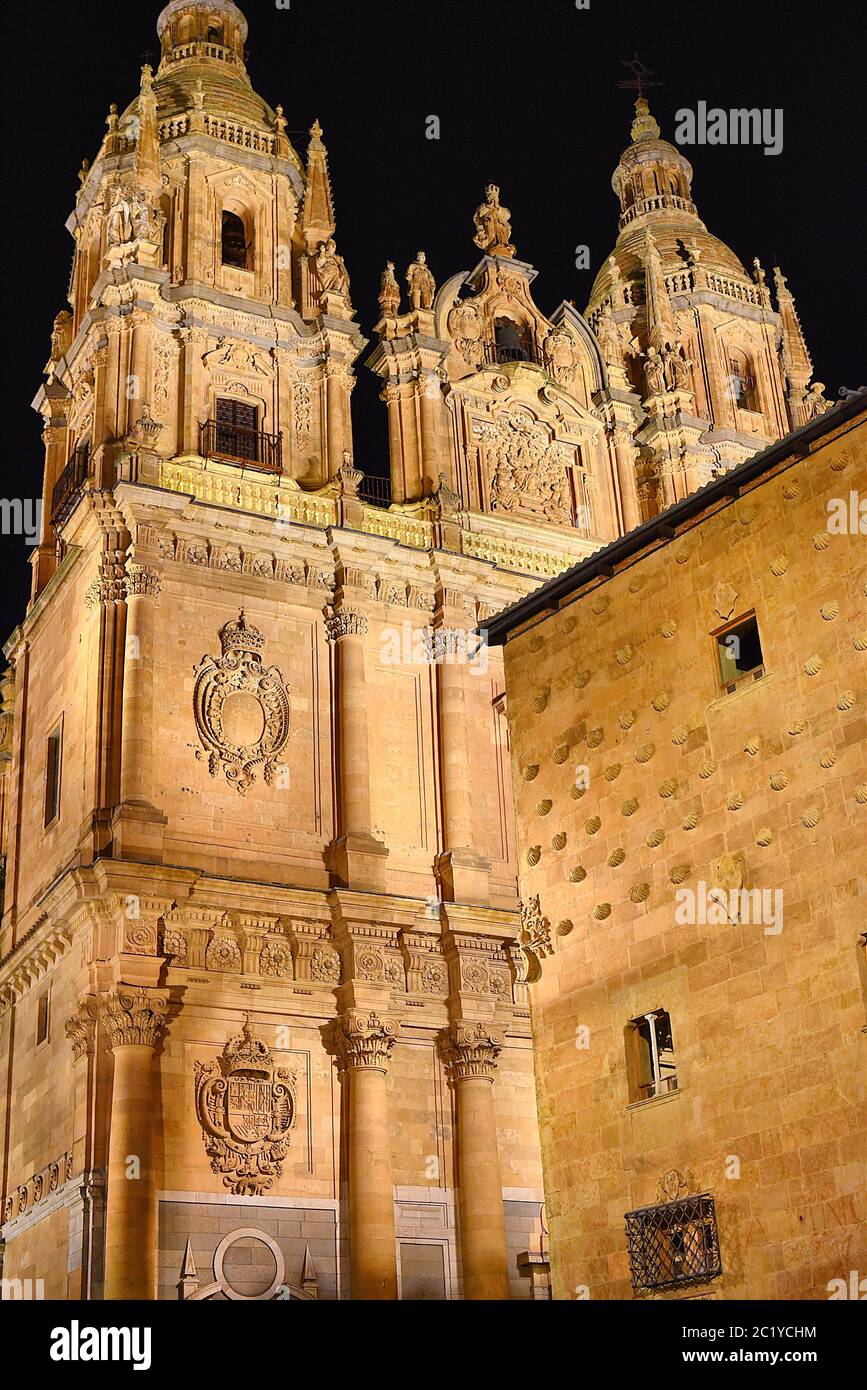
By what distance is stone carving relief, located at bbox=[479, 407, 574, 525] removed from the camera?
37.2m

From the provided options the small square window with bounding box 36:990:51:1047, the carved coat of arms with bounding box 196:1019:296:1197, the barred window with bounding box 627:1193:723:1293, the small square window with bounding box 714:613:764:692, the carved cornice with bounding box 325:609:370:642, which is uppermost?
the carved cornice with bounding box 325:609:370:642

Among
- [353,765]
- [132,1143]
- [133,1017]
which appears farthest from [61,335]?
[132,1143]

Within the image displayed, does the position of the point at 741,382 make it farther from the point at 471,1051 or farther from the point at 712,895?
the point at 712,895

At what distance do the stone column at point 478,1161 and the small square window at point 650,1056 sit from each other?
1011 cm

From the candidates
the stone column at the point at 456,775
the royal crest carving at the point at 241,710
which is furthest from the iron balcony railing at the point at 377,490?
the royal crest carving at the point at 241,710

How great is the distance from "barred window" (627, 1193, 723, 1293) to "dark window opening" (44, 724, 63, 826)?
1722cm

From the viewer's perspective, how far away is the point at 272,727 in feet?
103

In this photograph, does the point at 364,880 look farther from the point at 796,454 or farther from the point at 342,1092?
the point at 796,454

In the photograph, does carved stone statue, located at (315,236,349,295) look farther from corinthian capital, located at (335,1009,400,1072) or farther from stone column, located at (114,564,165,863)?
corinthian capital, located at (335,1009,400,1072)

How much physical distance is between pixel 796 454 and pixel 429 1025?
587 inches

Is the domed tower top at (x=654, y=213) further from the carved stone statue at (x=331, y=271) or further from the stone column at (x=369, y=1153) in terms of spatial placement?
the stone column at (x=369, y=1153)

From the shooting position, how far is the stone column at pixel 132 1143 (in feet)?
83.0

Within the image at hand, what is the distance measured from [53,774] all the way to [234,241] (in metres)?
13.6

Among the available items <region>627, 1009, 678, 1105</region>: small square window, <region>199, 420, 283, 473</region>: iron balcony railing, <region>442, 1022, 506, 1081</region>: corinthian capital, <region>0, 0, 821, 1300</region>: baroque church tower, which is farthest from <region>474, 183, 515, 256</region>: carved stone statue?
<region>627, 1009, 678, 1105</region>: small square window
